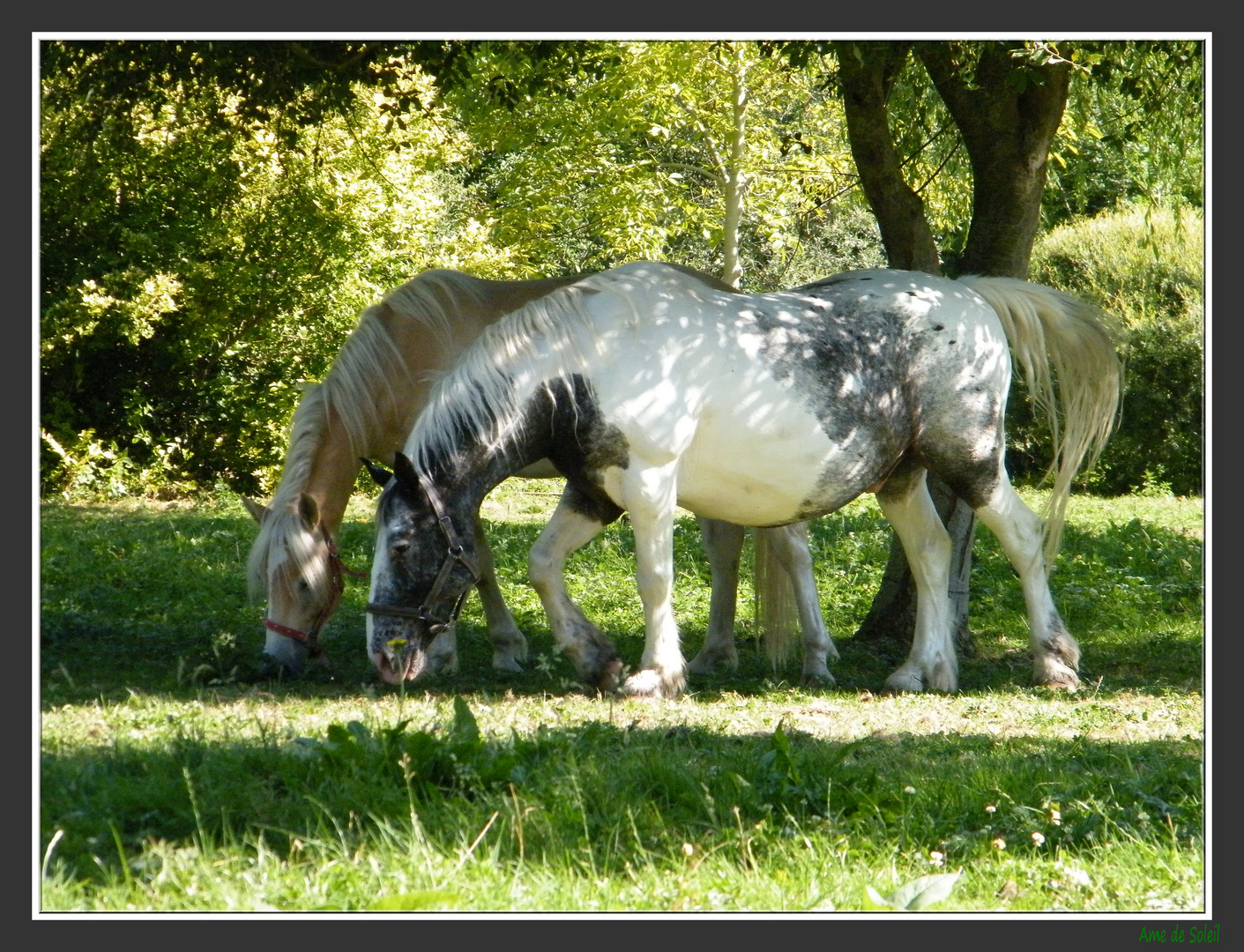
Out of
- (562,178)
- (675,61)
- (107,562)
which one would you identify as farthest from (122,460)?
(675,61)

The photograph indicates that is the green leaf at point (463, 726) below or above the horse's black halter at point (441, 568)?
below

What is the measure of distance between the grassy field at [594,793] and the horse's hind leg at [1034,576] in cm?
21

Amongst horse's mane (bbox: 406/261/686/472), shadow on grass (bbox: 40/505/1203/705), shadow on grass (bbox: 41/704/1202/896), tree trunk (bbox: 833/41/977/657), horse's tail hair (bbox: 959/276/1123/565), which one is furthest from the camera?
tree trunk (bbox: 833/41/977/657)

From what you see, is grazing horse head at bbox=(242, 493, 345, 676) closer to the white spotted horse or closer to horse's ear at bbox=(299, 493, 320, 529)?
horse's ear at bbox=(299, 493, 320, 529)

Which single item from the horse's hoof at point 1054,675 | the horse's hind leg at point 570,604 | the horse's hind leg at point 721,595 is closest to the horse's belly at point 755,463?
the horse's hind leg at point 570,604

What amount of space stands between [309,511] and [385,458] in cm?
83

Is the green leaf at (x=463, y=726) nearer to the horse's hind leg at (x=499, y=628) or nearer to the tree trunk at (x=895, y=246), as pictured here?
the horse's hind leg at (x=499, y=628)

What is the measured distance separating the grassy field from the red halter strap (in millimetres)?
213

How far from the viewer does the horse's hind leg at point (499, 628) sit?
7.23 metres

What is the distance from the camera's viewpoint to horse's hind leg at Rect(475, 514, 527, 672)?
7.23m

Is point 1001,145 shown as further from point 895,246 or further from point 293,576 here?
point 293,576

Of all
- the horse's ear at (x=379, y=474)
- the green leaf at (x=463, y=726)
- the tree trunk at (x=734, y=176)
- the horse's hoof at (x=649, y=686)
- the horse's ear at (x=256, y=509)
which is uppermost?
the tree trunk at (x=734, y=176)

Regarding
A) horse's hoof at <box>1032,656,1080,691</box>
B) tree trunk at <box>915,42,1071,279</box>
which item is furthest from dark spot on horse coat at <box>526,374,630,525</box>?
tree trunk at <box>915,42,1071,279</box>

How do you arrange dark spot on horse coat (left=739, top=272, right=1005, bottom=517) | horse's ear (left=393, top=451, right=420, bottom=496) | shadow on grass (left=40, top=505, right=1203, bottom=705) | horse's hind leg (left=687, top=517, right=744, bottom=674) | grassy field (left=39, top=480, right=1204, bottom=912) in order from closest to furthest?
grassy field (left=39, top=480, right=1204, bottom=912) → horse's ear (left=393, top=451, right=420, bottom=496) → dark spot on horse coat (left=739, top=272, right=1005, bottom=517) → shadow on grass (left=40, top=505, right=1203, bottom=705) → horse's hind leg (left=687, top=517, right=744, bottom=674)
